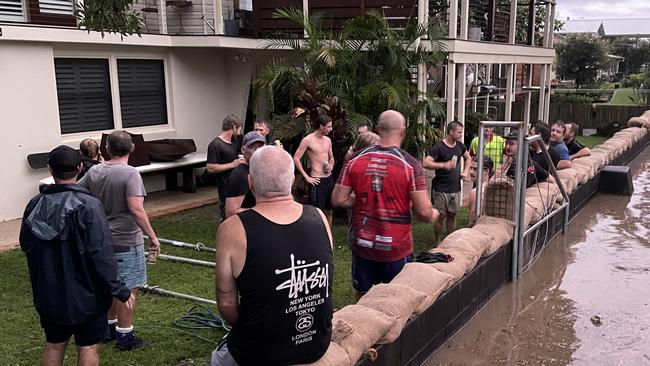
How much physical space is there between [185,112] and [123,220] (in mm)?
7341

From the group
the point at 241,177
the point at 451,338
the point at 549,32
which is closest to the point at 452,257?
the point at 451,338

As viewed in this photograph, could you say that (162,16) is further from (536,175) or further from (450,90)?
(536,175)

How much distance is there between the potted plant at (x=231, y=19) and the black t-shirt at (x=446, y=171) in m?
5.69

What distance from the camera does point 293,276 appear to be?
2.56 meters

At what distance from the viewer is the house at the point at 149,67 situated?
8734 millimetres

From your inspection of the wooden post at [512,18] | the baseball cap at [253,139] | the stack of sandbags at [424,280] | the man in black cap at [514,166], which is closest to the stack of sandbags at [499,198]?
the man in black cap at [514,166]

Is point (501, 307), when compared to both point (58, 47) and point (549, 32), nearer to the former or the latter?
point (58, 47)

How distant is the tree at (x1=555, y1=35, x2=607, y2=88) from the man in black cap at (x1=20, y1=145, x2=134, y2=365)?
3350cm

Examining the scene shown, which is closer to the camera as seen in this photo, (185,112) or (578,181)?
(578,181)

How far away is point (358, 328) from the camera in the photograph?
3.48 meters

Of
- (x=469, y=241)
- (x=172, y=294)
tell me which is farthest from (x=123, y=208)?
(x=469, y=241)

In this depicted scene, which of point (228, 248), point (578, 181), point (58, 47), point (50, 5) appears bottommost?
point (578, 181)

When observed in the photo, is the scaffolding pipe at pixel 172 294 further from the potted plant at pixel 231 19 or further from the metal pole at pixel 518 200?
the potted plant at pixel 231 19

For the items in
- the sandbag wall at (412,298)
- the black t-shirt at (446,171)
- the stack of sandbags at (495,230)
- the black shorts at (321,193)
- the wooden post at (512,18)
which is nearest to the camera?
the sandbag wall at (412,298)
